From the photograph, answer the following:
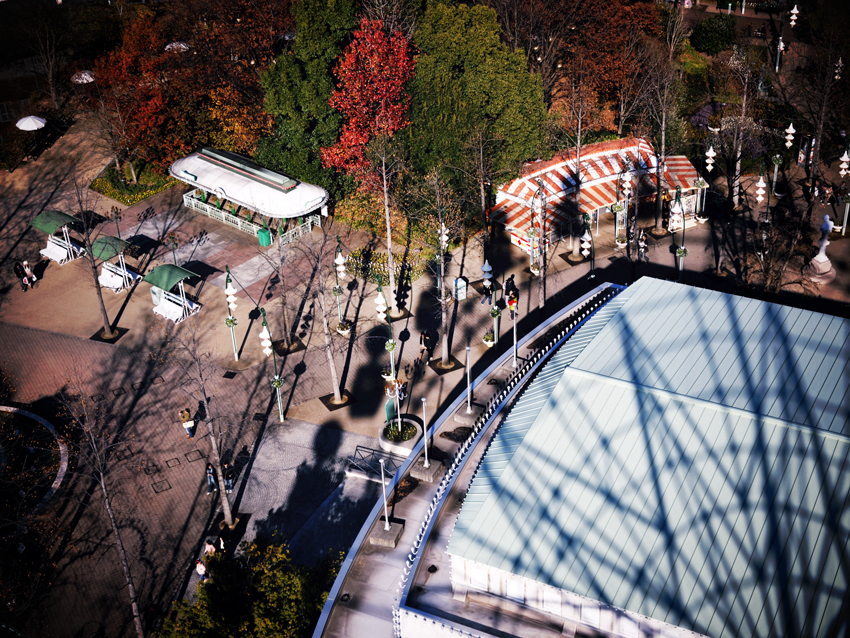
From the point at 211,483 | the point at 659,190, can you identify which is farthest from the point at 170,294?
the point at 659,190

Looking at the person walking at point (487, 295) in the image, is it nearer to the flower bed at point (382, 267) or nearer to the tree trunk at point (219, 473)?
the flower bed at point (382, 267)

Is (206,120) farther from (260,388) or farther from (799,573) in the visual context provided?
(799,573)

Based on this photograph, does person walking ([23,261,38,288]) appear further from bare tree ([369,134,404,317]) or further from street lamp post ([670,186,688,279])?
street lamp post ([670,186,688,279])

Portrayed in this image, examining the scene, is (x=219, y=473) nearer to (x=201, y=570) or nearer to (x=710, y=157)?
(x=201, y=570)

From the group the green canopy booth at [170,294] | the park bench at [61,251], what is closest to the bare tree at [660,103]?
the green canopy booth at [170,294]

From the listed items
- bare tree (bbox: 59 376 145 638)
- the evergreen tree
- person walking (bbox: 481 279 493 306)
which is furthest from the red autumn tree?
bare tree (bbox: 59 376 145 638)
